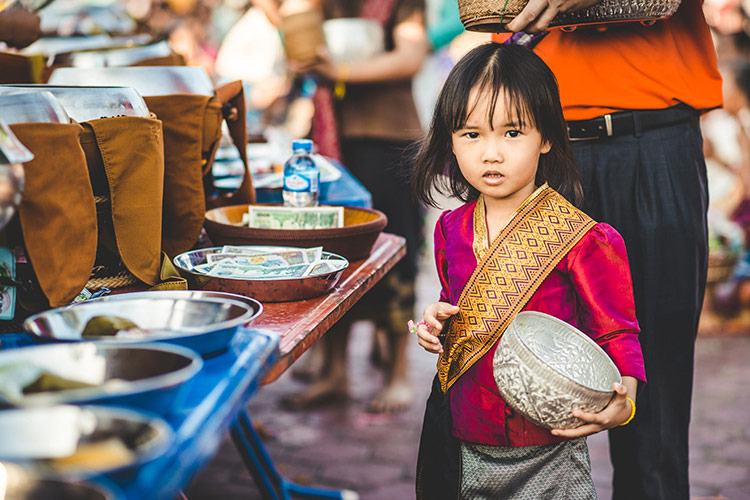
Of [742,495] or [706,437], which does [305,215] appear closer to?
[742,495]

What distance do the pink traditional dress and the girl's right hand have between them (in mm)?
60

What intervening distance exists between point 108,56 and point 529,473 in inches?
73.9

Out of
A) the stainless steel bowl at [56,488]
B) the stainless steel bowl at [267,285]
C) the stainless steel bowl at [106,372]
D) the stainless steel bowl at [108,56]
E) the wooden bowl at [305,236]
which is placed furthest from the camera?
the stainless steel bowl at [108,56]

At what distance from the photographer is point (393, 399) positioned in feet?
11.3

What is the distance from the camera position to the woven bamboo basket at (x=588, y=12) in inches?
58.2

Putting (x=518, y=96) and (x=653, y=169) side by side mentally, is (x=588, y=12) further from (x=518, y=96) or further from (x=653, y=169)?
(x=653, y=169)

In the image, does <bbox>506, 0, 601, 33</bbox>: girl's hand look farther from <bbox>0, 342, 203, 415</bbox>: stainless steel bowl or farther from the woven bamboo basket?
<bbox>0, 342, 203, 415</bbox>: stainless steel bowl

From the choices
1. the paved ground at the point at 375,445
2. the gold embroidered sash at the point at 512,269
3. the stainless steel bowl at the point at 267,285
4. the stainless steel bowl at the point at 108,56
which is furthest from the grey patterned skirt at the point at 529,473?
the stainless steel bowl at the point at 108,56

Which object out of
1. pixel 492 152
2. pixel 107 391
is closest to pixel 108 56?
pixel 492 152

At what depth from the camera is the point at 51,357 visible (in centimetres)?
92

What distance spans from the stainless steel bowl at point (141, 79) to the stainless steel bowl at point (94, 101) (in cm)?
30

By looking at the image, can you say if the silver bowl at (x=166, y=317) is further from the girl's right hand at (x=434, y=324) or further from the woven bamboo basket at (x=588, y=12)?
the woven bamboo basket at (x=588, y=12)

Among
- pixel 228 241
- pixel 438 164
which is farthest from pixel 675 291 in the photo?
pixel 228 241

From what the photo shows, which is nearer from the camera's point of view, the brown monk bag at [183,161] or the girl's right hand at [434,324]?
the girl's right hand at [434,324]
